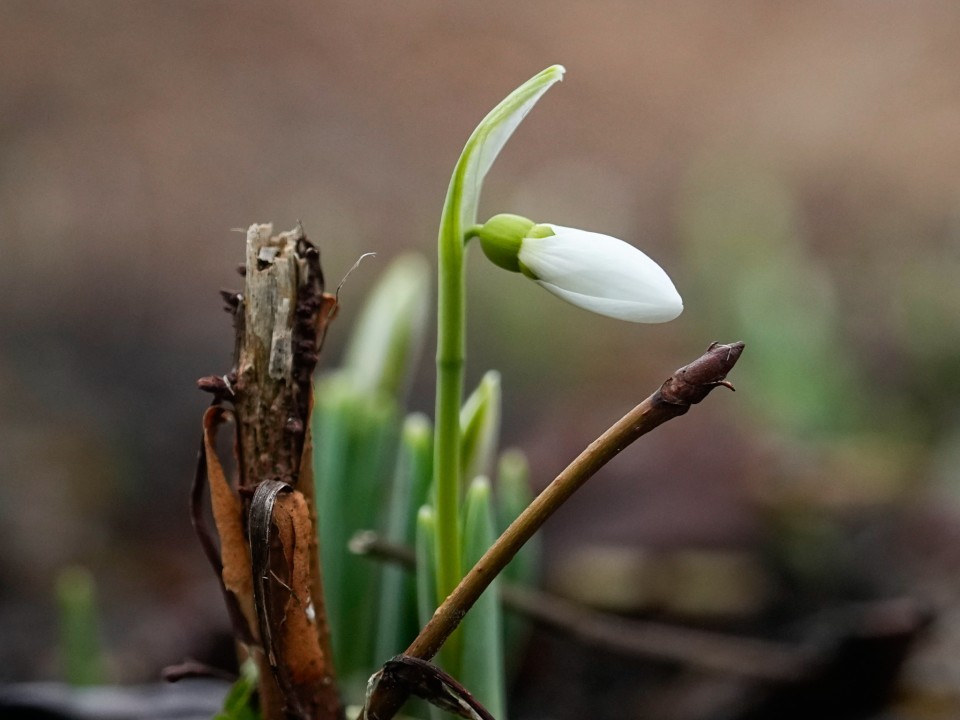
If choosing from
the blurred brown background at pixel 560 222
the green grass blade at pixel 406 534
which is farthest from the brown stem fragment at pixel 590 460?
the blurred brown background at pixel 560 222

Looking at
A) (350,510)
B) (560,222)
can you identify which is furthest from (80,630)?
(560,222)

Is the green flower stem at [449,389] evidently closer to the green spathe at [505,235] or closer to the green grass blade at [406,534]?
the green spathe at [505,235]

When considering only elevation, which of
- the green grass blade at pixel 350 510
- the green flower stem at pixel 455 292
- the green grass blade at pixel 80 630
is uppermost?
the green flower stem at pixel 455 292

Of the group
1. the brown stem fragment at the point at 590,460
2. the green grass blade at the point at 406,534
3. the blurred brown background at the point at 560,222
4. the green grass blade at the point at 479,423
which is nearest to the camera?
the brown stem fragment at the point at 590,460

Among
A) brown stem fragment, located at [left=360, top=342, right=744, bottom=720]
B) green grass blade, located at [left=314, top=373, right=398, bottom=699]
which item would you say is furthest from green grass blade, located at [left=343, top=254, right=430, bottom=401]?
brown stem fragment, located at [left=360, top=342, right=744, bottom=720]

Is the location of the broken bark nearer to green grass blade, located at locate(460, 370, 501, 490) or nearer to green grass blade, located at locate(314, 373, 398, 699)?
green grass blade, located at locate(460, 370, 501, 490)

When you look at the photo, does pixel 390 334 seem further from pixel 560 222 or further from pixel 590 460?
pixel 560 222
